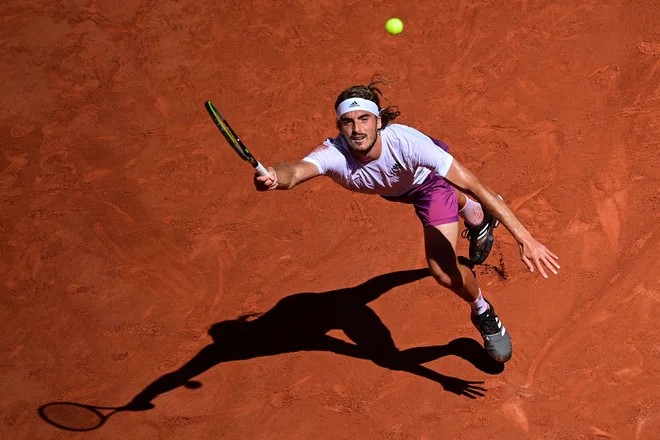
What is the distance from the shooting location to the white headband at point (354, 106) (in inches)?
231

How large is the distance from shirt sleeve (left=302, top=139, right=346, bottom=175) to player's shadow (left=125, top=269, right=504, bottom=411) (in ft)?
5.30

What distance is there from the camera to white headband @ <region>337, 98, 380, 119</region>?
586cm

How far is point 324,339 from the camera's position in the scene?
693cm

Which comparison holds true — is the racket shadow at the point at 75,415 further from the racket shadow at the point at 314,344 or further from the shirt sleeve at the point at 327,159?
the shirt sleeve at the point at 327,159

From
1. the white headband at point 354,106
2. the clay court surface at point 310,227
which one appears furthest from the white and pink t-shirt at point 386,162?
the clay court surface at point 310,227

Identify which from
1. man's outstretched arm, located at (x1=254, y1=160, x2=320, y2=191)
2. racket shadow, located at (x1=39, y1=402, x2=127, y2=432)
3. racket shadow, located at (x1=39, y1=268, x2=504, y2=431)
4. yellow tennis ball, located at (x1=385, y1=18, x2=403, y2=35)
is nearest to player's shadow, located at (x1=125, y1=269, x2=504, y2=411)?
racket shadow, located at (x1=39, y1=268, x2=504, y2=431)

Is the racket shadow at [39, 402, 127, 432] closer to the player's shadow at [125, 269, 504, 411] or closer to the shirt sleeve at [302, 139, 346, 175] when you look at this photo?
the player's shadow at [125, 269, 504, 411]

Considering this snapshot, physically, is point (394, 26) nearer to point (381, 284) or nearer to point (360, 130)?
point (381, 284)

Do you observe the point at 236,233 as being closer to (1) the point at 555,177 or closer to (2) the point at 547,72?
(1) the point at 555,177

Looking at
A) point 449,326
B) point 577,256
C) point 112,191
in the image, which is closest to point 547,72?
point 577,256

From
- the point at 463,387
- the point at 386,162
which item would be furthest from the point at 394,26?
the point at 463,387

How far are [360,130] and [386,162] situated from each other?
321mm

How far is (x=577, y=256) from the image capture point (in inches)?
273

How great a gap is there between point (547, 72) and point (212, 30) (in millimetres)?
4234
